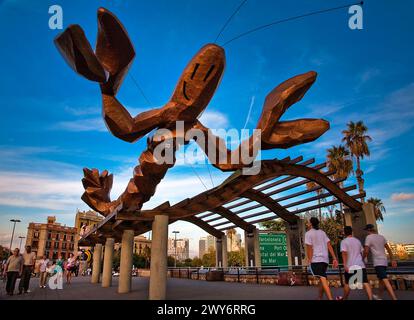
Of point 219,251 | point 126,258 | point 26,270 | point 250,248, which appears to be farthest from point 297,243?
point 26,270

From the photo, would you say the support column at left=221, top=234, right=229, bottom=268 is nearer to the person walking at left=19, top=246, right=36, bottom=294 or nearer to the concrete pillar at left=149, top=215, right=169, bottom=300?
the person walking at left=19, top=246, right=36, bottom=294

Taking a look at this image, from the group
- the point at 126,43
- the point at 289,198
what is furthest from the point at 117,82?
the point at 289,198

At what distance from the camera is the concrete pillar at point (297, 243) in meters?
15.1

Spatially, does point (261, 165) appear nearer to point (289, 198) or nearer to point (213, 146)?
point (213, 146)

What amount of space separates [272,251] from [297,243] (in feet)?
26.7

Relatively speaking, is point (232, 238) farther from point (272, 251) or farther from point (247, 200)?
point (247, 200)

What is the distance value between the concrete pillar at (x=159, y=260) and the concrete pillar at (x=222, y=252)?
12.0 m

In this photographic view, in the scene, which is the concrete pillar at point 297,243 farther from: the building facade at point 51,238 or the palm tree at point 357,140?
the building facade at point 51,238

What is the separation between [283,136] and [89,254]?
89.3 feet

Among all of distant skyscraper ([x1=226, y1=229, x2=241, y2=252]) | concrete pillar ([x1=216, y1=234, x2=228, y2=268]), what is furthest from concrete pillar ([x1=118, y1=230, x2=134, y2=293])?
distant skyscraper ([x1=226, y1=229, x2=241, y2=252])

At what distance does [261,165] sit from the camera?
336 inches

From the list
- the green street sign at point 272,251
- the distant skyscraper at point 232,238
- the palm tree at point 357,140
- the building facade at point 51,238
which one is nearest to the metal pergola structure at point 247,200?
the green street sign at point 272,251

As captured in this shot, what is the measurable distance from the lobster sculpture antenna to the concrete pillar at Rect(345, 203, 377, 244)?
292 inches
